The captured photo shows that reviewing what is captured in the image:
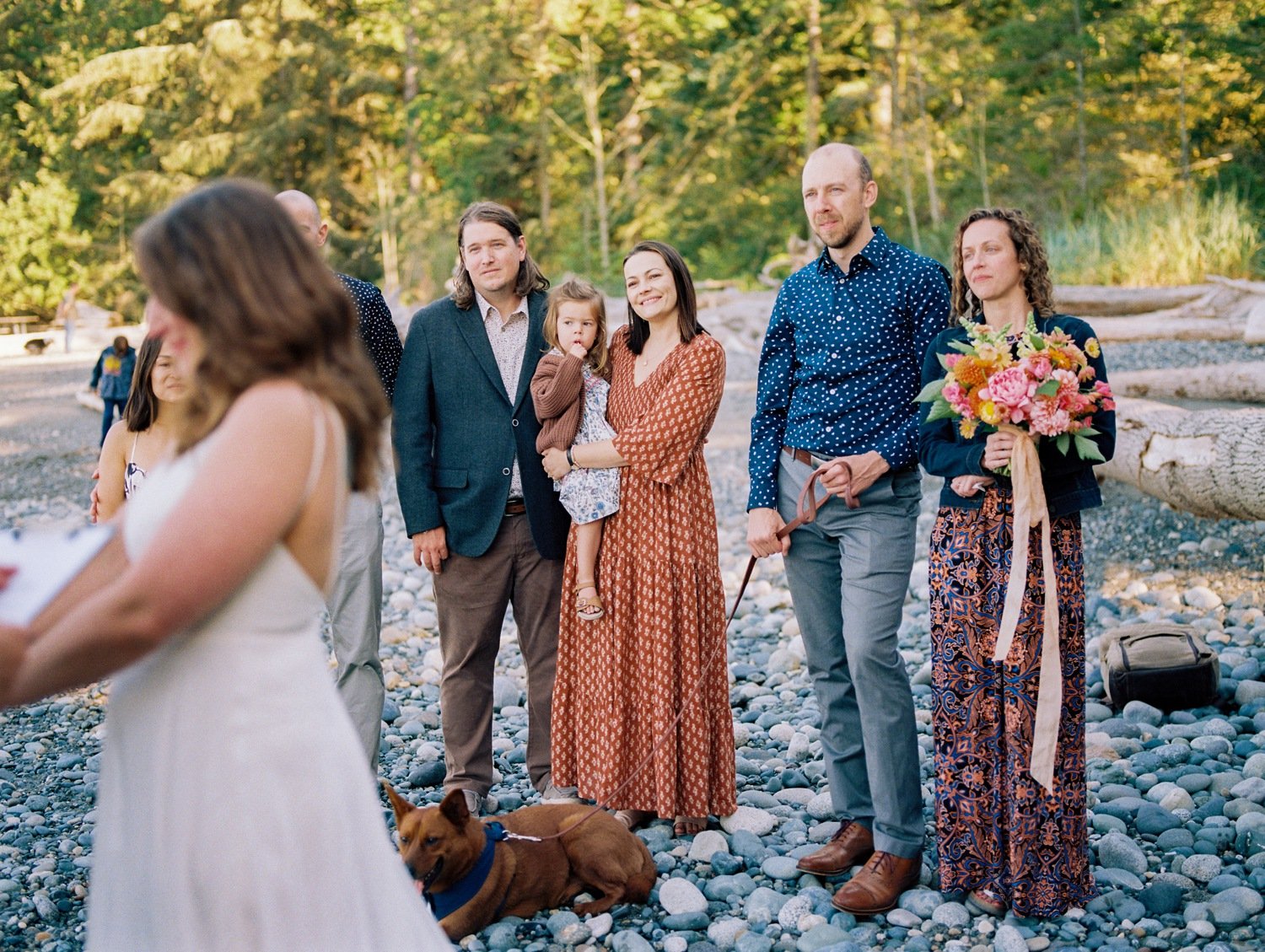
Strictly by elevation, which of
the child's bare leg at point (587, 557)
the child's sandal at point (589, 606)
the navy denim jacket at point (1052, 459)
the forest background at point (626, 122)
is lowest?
the child's sandal at point (589, 606)

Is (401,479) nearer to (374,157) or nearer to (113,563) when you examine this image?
(113,563)

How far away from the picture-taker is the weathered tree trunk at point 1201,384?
31.6 ft

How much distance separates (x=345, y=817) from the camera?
1975mm

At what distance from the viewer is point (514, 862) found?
3.97 metres

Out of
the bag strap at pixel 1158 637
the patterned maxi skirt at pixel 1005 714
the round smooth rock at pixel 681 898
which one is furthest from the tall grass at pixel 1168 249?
the round smooth rock at pixel 681 898

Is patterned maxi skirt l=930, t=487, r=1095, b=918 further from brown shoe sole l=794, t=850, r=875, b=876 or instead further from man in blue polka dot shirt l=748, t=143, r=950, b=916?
brown shoe sole l=794, t=850, r=875, b=876

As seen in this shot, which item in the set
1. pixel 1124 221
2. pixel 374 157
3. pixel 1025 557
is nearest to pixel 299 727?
pixel 1025 557

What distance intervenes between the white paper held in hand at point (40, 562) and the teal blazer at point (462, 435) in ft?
9.07

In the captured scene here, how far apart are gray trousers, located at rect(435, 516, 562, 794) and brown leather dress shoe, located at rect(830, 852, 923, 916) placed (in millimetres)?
1516

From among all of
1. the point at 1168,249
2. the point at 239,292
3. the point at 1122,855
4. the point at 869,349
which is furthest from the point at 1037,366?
the point at 1168,249

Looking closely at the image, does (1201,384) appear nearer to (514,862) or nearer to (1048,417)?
(1048,417)

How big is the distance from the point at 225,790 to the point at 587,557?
286cm

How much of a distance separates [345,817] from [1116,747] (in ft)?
14.1

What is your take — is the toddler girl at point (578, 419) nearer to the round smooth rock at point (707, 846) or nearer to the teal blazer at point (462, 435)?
the teal blazer at point (462, 435)
